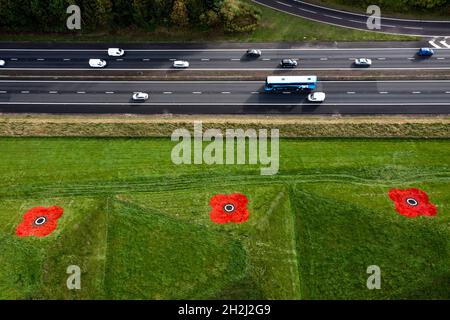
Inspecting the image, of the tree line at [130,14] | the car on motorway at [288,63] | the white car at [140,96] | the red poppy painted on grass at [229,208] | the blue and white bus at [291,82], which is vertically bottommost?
the red poppy painted on grass at [229,208]

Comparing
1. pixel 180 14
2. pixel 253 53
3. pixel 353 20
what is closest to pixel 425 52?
pixel 353 20

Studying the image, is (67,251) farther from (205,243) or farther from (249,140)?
(249,140)

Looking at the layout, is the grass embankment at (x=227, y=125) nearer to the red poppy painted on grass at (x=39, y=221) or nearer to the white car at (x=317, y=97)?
the white car at (x=317, y=97)

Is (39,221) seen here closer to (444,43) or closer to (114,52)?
(114,52)

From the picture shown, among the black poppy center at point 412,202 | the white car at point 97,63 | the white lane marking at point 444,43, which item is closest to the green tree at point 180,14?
the white car at point 97,63

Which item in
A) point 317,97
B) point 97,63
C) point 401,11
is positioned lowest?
point 97,63

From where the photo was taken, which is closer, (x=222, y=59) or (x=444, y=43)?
(x=444, y=43)
